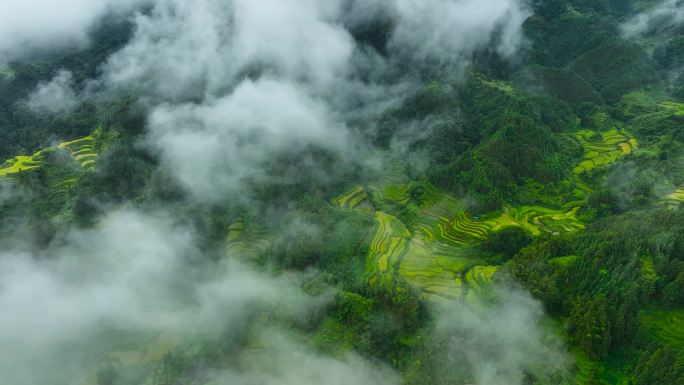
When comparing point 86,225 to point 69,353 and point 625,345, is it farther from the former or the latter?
point 625,345

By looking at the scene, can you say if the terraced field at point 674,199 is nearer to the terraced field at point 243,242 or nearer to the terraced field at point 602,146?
the terraced field at point 602,146

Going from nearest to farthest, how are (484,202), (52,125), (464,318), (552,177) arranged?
(464,318), (484,202), (552,177), (52,125)

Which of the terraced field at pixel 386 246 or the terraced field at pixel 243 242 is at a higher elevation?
the terraced field at pixel 243 242

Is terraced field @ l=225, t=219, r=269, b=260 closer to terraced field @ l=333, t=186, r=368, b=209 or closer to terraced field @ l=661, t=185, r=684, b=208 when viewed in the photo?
terraced field @ l=333, t=186, r=368, b=209

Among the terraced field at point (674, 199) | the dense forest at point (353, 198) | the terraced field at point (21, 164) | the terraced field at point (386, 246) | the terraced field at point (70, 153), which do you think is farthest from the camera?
the terraced field at point (70, 153)

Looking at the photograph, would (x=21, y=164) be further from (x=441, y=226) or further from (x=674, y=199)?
(x=674, y=199)

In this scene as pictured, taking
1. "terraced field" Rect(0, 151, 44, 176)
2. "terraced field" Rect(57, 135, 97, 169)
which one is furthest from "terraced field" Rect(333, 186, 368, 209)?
"terraced field" Rect(0, 151, 44, 176)

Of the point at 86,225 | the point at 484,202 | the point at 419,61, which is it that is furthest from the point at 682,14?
the point at 86,225

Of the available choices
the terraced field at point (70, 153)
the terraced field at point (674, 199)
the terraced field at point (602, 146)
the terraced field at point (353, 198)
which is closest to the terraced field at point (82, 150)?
the terraced field at point (70, 153)
